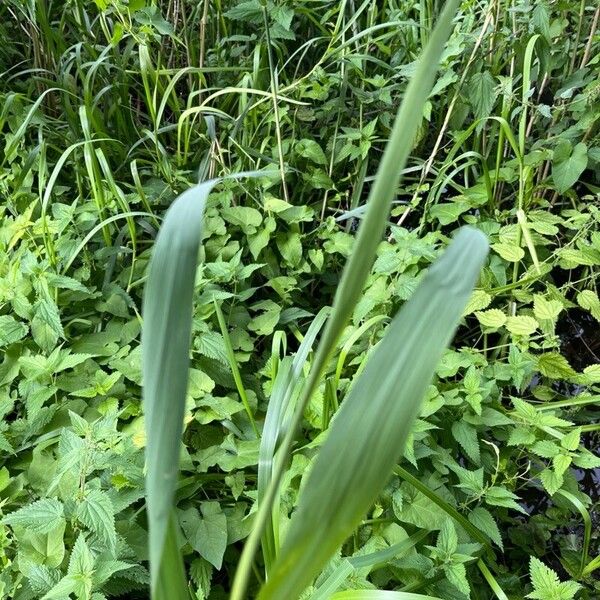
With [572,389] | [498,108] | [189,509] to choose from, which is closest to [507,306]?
[572,389]

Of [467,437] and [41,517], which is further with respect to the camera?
[467,437]

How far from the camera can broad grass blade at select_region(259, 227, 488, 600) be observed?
0.87 feet

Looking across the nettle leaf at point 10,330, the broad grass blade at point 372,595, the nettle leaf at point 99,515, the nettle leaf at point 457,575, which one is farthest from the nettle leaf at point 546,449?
the nettle leaf at point 10,330

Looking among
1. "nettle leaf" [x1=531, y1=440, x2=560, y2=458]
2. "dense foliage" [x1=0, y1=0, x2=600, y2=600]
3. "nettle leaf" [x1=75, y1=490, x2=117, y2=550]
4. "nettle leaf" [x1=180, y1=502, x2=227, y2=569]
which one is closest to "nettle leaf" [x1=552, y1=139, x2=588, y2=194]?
"dense foliage" [x1=0, y1=0, x2=600, y2=600]

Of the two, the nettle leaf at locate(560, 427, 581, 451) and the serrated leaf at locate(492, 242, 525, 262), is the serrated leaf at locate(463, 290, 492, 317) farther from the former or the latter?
the nettle leaf at locate(560, 427, 581, 451)

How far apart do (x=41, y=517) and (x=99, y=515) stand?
2.9 inches

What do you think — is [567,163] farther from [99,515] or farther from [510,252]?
[99,515]

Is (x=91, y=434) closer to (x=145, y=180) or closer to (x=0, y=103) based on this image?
(x=145, y=180)

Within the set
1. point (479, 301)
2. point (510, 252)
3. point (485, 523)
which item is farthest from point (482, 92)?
point (485, 523)

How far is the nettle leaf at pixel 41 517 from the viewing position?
0.70 m

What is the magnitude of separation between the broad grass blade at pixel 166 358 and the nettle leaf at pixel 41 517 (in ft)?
1.56

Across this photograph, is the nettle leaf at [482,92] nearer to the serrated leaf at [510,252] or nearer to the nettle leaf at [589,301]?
the serrated leaf at [510,252]

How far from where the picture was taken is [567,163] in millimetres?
1277

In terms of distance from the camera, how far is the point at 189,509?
2.82ft
